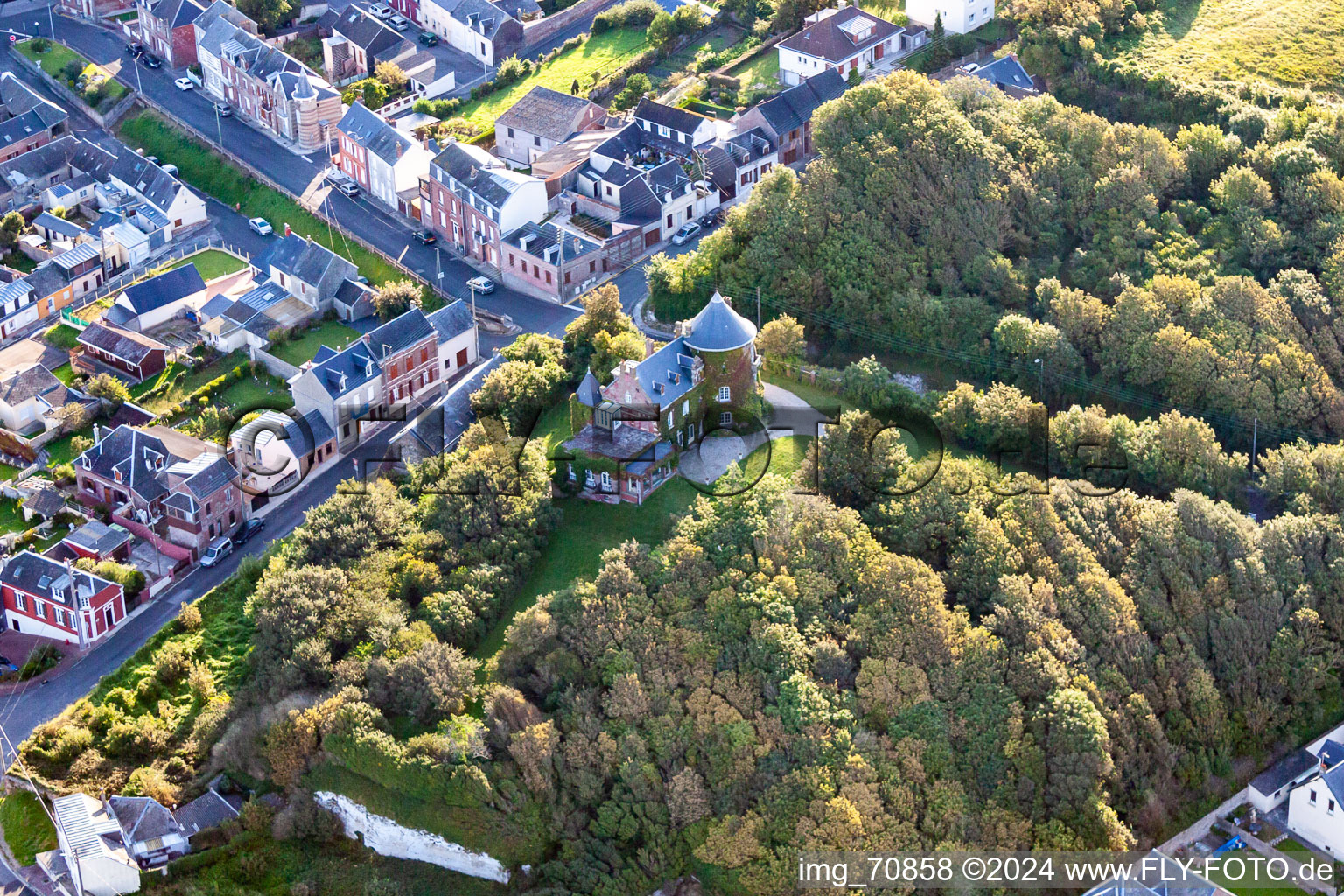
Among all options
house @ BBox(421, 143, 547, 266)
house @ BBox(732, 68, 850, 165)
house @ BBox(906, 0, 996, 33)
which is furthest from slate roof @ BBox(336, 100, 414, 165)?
house @ BBox(906, 0, 996, 33)

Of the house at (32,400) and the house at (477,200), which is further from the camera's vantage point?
the house at (477,200)

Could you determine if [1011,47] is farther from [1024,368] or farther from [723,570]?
[723,570]

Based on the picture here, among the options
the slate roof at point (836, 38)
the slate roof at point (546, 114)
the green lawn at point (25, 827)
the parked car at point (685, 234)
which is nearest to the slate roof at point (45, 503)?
the green lawn at point (25, 827)

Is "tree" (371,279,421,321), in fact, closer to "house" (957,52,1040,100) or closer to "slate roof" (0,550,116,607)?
"slate roof" (0,550,116,607)

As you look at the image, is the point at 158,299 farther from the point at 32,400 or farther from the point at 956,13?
the point at 956,13

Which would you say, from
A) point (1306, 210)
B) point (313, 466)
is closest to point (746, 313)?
point (313, 466)

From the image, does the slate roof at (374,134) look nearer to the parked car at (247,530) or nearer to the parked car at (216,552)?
the parked car at (247,530)
